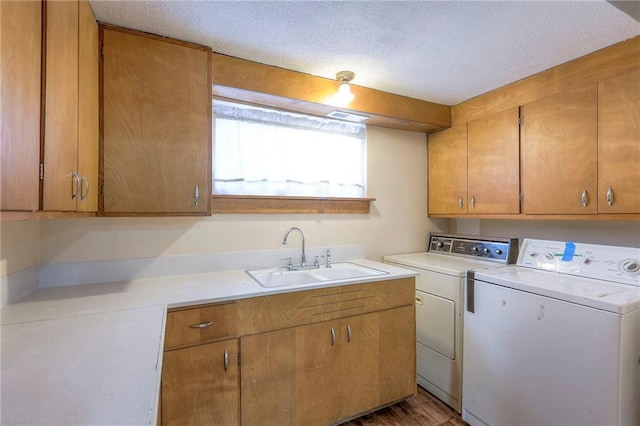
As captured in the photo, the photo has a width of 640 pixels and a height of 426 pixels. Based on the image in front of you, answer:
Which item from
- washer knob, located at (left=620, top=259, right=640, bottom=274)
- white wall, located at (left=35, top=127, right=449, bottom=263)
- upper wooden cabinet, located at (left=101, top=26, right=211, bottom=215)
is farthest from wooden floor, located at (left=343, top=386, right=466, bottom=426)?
upper wooden cabinet, located at (left=101, top=26, right=211, bottom=215)

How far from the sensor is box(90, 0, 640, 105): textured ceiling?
4.53 ft

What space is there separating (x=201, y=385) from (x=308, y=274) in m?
0.95

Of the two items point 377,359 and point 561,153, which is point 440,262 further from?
point 561,153

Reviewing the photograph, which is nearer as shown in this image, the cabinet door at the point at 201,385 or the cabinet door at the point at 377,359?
the cabinet door at the point at 201,385

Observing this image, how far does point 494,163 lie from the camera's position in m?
2.29

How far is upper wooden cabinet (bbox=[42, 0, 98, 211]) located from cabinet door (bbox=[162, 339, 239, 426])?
815 millimetres

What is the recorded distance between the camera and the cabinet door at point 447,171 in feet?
8.36

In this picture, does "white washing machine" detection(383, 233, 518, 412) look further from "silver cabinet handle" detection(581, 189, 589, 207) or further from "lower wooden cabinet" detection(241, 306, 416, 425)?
"silver cabinet handle" detection(581, 189, 589, 207)

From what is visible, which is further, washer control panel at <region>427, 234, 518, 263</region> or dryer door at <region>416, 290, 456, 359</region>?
washer control panel at <region>427, 234, 518, 263</region>

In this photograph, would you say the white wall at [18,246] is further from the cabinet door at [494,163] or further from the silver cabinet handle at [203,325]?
the cabinet door at [494,163]

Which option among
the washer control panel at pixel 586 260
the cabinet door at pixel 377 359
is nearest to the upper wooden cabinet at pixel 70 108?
the cabinet door at pixel 377 359

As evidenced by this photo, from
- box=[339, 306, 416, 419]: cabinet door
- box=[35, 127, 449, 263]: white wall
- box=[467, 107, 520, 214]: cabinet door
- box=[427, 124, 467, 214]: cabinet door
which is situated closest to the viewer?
box=[35, 127, 449, 263]: white wall

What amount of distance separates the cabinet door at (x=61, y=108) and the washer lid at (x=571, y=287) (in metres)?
2.11

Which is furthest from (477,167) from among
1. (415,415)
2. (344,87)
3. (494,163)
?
(415,415)
